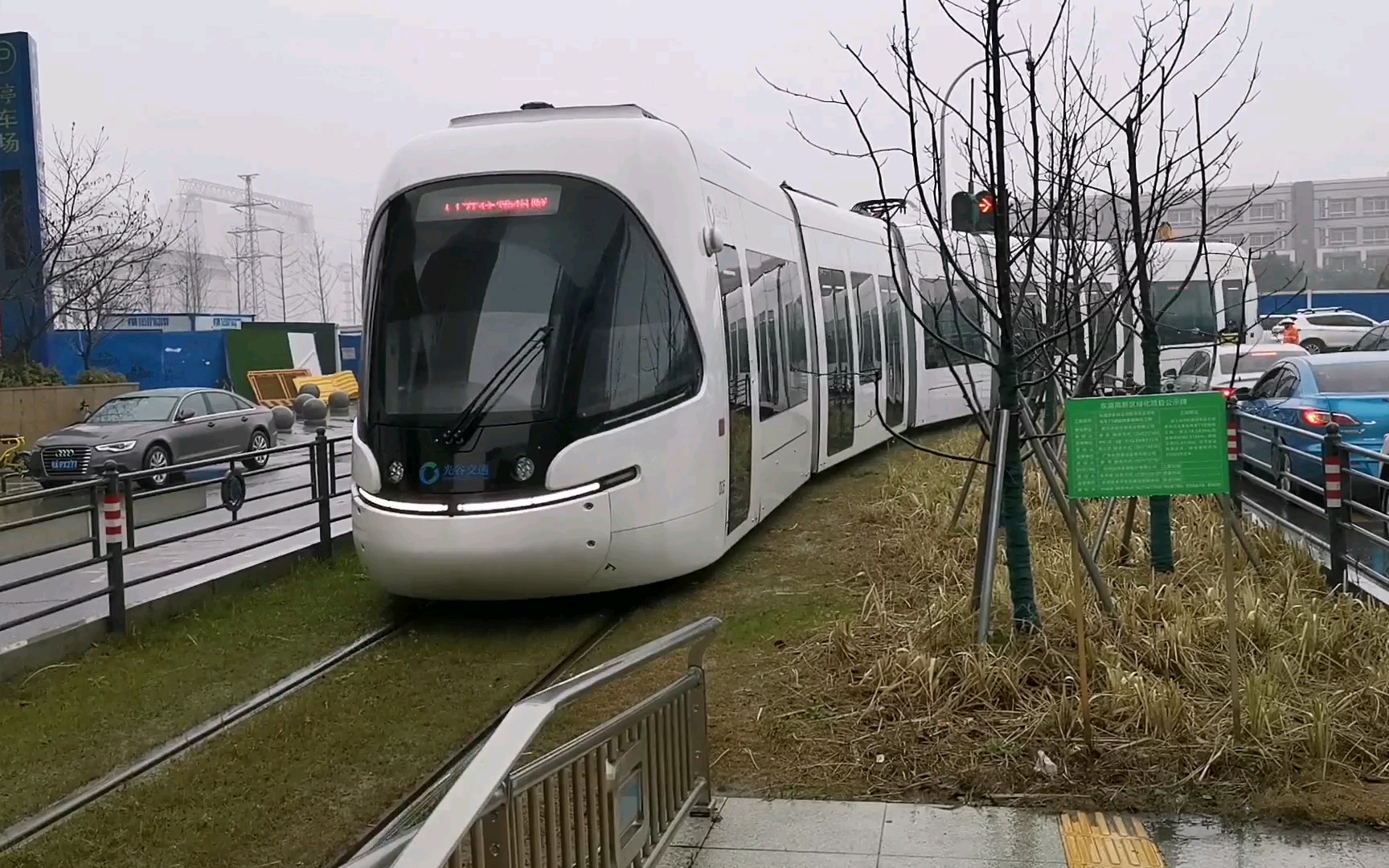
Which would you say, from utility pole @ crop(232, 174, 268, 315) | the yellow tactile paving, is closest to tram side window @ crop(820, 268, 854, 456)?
the yellow tactile paving

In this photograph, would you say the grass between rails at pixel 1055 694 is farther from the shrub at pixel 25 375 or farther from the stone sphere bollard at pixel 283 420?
the shrub at pixel 25 375

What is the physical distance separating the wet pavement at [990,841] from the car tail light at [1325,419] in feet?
27.4

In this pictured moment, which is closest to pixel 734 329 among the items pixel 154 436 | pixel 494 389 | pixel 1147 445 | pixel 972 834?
pixel 494 389

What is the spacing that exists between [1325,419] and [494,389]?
842 cm

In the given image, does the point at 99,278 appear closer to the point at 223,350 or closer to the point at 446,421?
the point at 223,350

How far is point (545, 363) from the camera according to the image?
8.79 meters

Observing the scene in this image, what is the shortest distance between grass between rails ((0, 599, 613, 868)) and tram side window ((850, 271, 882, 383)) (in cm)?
841

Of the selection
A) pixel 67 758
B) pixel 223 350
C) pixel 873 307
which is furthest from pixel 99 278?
pixel 67 758

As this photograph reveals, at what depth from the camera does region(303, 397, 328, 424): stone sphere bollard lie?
3378cm

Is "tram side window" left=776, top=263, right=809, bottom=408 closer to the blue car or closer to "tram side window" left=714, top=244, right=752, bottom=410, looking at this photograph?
"tram side window" left=714, top=244, right=752, bottom=410

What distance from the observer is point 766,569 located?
1078 centimetres

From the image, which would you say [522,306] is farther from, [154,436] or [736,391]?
[154,436]

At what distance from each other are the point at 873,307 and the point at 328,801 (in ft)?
42.2

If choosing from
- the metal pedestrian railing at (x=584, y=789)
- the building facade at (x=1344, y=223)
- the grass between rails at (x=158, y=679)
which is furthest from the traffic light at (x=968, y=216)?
the building facade at (x=1344, y=223)
